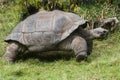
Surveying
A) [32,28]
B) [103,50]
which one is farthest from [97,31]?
[32,28]

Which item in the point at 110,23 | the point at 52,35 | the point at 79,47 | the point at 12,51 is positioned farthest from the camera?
the point at 110,23

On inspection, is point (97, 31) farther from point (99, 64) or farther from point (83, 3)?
point (83, 3)

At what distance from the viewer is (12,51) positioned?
7.81 meters

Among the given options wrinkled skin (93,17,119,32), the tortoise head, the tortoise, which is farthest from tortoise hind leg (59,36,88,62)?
wrinkled skin (93,17,119,32)

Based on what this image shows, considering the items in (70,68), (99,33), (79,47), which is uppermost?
(99,33)

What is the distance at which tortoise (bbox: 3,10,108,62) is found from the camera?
24.9 ft

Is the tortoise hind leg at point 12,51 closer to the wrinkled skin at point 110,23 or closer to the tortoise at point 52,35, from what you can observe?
the tortoise at point 52,35

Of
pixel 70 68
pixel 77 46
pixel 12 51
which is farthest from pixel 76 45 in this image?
pixel 12 51

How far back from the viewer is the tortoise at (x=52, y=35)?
7586mm

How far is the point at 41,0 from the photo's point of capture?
9773 mm

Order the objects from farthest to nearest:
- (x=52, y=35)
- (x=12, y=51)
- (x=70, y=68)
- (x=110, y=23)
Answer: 1. (x=110, y=23)
2. (x=12, y=51)
3. (x=52, y=35)
4. (x=70, y=68)

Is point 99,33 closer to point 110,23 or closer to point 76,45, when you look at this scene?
point 76,45

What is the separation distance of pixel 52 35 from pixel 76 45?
50 cm

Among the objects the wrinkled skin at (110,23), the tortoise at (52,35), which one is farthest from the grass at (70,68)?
the wrinkled skin at (110,23)
